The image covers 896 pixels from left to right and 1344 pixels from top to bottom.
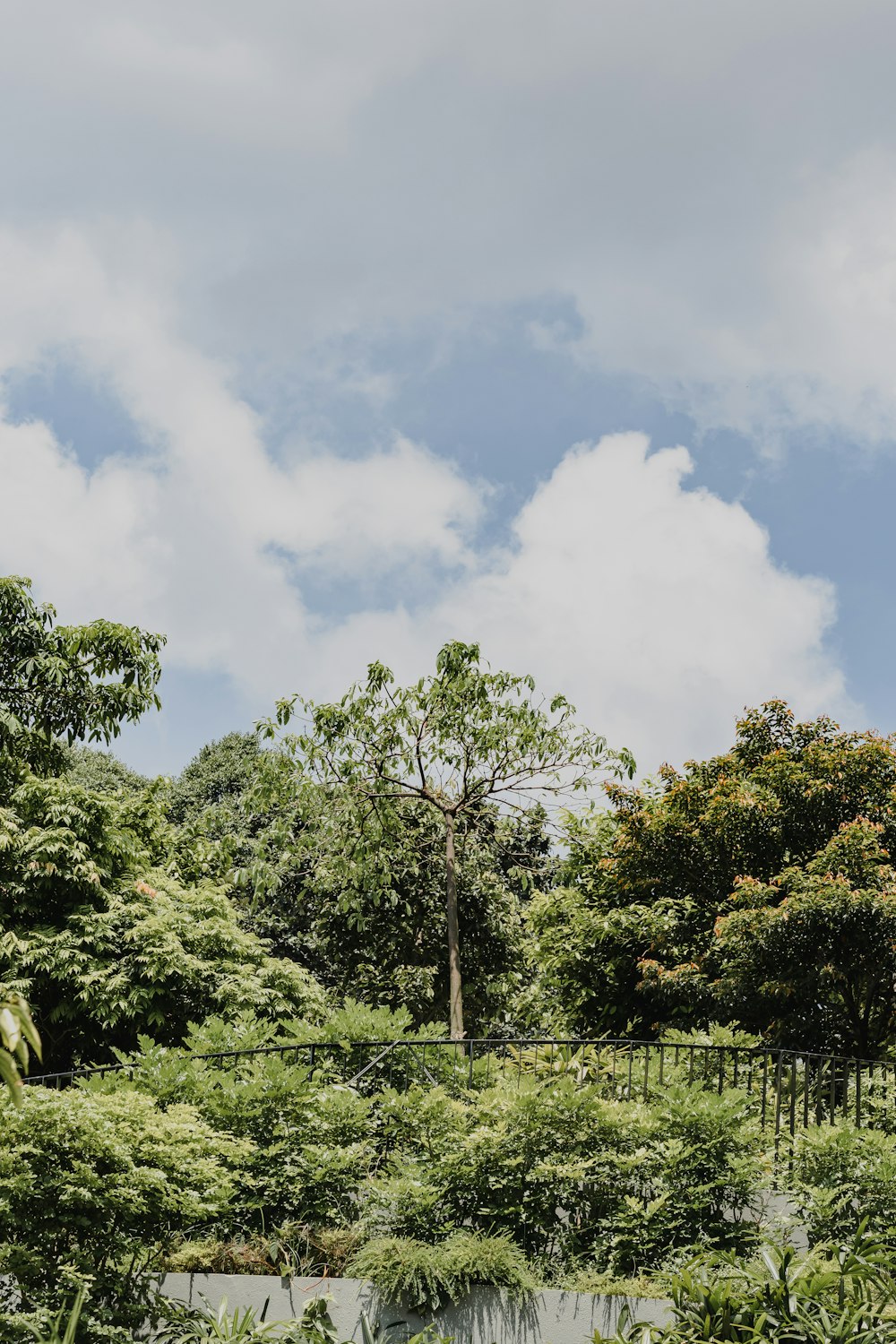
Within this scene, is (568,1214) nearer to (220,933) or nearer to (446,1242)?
(446,1242)

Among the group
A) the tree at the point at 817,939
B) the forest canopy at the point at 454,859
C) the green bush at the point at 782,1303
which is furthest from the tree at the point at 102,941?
the green bush at the point at 782,1303

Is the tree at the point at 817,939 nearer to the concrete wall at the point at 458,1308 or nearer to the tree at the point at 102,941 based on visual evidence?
the tree at the point at 102,941

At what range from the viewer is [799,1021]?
41.5 feet

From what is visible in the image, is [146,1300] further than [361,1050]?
No

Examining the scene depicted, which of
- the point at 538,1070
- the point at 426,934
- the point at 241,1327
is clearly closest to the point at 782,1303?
the point at 241,1327

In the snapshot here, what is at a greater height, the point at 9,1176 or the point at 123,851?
the point at 123,851

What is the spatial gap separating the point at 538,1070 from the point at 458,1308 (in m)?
2.77

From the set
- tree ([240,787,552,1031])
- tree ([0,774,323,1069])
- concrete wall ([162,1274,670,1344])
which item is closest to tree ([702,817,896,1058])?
tree ([240,787,552,1031])

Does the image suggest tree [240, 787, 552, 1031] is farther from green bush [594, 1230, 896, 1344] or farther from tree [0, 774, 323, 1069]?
green bush [594, 1230, 896, 1344]

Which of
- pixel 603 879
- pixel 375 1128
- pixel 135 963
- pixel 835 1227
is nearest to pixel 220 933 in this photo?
pixel 135 963

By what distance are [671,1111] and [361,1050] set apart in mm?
2346

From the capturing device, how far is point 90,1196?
564 cm

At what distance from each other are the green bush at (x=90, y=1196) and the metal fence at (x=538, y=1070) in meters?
1.26

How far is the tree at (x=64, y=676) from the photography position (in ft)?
45.2
